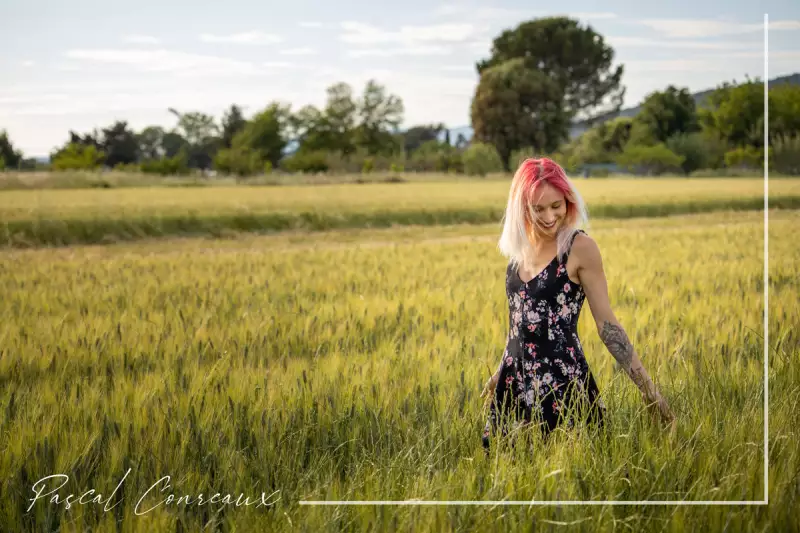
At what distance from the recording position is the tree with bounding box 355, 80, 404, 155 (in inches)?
2245

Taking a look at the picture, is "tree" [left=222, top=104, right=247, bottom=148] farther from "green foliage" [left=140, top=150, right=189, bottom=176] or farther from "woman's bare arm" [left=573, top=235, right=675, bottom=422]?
"woman's bare arm" [left=573, top=235, right=675, bottom=422]

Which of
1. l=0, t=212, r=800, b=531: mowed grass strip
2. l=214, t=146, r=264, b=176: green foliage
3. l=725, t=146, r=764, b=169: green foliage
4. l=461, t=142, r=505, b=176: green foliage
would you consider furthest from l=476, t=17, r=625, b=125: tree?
l=0, t=212, r=800, b=531: mowed grass strip

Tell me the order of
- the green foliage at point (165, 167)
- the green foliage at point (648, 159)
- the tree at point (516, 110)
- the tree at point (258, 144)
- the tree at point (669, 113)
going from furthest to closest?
the tree at point (516, 110) → the tree at point (669, 113) → the green foliage at point (648, 159) → the tree at point (258, 144) → the green foliage at point (165, 167)

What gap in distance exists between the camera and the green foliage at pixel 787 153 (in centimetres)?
1773

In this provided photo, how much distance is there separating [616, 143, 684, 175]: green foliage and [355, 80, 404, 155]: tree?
18.5 meters

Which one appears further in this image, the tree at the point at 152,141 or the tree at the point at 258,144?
the tree at the point at 152,141

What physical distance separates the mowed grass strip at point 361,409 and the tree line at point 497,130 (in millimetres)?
38087

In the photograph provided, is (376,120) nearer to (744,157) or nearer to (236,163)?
(236,163)

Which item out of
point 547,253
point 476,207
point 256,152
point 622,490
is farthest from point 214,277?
point 256,152

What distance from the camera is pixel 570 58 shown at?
65.0m

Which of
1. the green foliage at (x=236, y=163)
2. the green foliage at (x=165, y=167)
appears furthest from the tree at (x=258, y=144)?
the green foliage at (x=165, y=167)

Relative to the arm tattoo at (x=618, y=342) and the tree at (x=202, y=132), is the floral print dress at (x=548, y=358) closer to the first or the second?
the arm tattoo at (x=618, y=342)

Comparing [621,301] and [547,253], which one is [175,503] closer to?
[547,253]

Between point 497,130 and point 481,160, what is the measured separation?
240 inches
